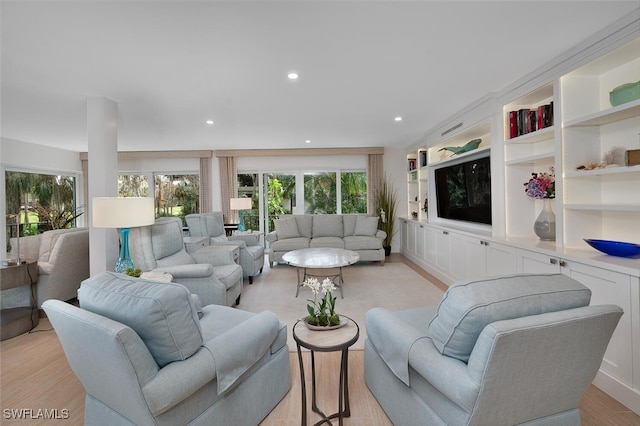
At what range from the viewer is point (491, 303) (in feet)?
3.60

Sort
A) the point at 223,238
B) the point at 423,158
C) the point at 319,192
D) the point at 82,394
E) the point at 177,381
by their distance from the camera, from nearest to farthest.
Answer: the point at 177,381 < the point at 82,394 < the point at 223,238 < the point at 423,158 < the point at 319,192

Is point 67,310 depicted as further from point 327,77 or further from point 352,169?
point 352,169

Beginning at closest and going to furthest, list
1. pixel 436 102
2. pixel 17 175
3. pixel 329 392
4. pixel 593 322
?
pixel 593 322 → pixel 329 392 → pixel 436 102 → pixel 17 175

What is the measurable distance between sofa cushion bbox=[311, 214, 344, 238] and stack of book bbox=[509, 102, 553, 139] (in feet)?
11.3

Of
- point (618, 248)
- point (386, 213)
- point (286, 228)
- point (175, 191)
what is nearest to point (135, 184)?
point (175, 191)

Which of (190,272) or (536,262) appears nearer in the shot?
(536,262)

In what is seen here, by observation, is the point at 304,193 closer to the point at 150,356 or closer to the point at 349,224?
the point at 349,224

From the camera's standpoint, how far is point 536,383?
43.2 inches

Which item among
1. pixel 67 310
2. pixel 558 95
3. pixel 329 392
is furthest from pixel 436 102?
pixel 67 310

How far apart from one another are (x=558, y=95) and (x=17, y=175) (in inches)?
303

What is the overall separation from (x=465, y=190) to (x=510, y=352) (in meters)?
3.53

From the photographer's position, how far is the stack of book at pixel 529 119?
266cm

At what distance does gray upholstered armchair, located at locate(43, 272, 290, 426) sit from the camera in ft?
3.59

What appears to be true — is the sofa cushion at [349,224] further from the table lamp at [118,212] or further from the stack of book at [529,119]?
the table lamp at [118,212]
